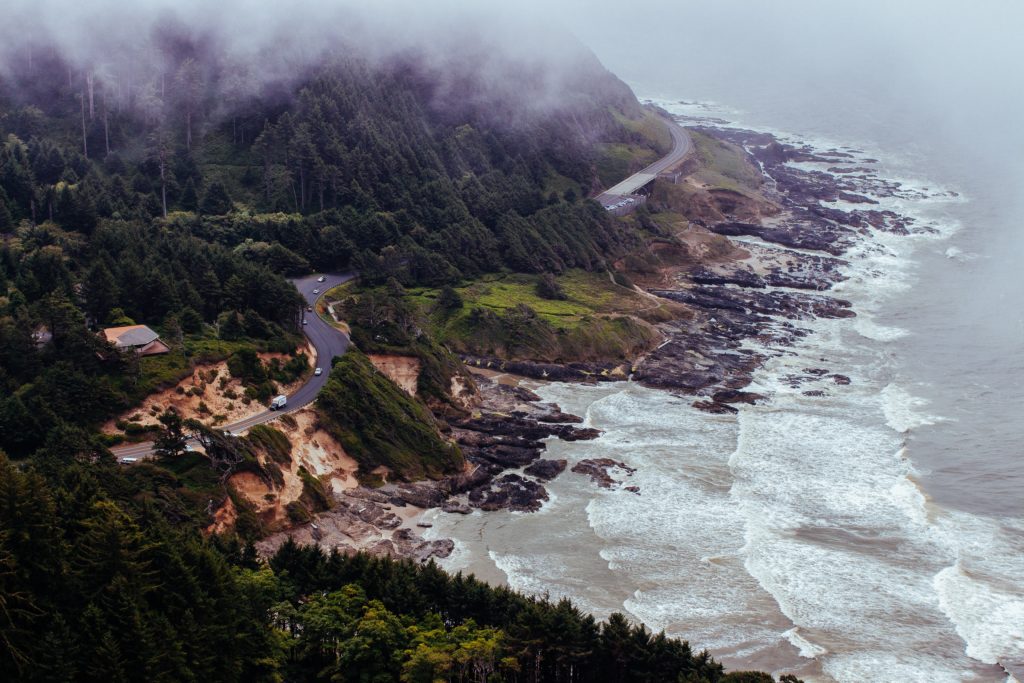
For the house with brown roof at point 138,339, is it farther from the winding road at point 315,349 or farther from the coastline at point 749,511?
the coastline at point 749,511

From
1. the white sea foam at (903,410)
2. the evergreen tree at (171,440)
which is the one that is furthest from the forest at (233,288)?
the white sea foam at (903,410)

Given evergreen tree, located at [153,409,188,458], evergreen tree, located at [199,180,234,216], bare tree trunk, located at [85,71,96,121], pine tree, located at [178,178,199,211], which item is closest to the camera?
evergreen tree, located at [153,409,188,458]

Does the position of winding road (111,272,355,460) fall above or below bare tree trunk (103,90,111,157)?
below

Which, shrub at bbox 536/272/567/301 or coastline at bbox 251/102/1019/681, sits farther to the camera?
shrub at bbox 536/272/567/301

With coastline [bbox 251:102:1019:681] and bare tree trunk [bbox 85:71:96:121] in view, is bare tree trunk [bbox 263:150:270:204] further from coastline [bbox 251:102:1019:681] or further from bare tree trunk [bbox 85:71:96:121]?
coastline [bbox 251:102:1019:681]

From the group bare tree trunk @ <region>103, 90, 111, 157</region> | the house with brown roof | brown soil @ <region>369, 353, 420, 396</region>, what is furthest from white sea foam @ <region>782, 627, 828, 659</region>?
bare tree trunk @ <region>103, 90, 111, 157</region>

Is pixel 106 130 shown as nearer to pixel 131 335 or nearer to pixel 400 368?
pixel 400 368
